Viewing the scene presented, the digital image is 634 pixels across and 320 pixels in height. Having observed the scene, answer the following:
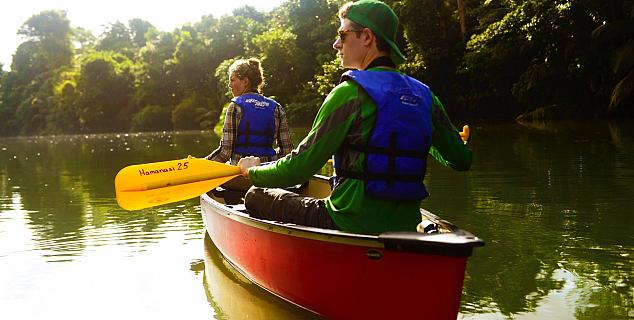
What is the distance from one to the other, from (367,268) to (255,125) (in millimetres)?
3149

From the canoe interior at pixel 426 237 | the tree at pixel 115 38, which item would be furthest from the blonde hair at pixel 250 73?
the tree at pixel 115 38

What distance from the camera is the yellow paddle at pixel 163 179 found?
4.47m

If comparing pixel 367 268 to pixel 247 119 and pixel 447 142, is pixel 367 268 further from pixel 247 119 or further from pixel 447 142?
pixel 247 119

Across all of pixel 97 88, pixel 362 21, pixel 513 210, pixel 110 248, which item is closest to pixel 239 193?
pixel 110 248

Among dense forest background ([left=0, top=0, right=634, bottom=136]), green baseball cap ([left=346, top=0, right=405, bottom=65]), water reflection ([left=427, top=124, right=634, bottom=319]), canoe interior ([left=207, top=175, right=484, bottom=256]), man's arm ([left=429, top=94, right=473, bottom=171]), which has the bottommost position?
water reflection ([left=427, top=124, right=634, bottom=319])

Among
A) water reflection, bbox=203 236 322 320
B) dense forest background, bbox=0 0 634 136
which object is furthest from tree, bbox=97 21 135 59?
water reflection, bbox=203 236 322 320

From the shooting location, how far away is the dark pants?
12.1 ft

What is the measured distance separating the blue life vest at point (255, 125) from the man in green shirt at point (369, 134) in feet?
8.38

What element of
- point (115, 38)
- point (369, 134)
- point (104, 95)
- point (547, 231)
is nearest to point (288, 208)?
point (369, 134)

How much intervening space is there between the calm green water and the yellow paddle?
72 cm

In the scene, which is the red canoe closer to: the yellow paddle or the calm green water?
the calm green water

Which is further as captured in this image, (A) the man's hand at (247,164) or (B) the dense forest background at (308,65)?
(B) the dense forest background at (308,65)

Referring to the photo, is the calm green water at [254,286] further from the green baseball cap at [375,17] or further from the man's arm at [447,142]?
the green baseball cap at [375,17]

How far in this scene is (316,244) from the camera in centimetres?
348
